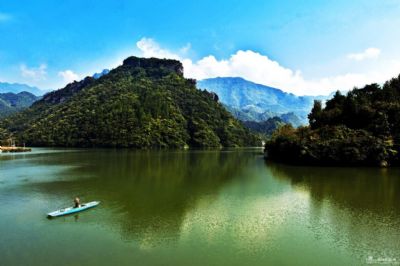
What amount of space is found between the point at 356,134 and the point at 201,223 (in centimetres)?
6338

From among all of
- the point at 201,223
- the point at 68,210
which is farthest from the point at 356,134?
the point at 68,210

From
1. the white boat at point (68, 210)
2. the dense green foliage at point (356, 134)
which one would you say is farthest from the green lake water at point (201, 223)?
the dense green foliage at point (356, 134)

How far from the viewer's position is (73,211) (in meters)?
31.8

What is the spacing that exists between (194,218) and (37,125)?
191833 millimetres

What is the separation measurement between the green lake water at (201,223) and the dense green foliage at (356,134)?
2582cm

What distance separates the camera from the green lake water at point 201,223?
21.6 metres

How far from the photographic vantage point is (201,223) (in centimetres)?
2891

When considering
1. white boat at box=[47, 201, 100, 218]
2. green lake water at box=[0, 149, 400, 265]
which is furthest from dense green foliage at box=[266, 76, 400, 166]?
white boat at box=[47, 201, 100, 218]

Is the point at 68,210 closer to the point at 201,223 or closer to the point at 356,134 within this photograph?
the point at 201,223

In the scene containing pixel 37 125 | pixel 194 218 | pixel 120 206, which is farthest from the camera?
pixel 37 125

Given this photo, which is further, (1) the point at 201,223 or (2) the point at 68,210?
(2) the point at 68,210

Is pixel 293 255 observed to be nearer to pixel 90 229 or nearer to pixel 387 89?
pixel 90 229

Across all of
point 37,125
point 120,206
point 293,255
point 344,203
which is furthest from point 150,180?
point 37,125

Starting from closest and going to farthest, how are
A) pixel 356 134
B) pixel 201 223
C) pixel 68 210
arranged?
pixel 201 223, pixel 68 210, pixel 356 134
